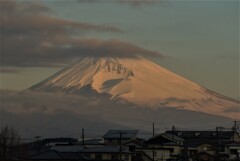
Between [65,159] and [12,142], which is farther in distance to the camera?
[12,142]

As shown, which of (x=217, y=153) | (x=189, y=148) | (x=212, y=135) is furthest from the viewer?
(x=212, y=135)

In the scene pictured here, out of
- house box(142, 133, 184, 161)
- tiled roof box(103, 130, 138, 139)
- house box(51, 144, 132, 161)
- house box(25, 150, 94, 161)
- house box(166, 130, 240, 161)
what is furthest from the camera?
tiled roof box(103, 130, 138, 139)

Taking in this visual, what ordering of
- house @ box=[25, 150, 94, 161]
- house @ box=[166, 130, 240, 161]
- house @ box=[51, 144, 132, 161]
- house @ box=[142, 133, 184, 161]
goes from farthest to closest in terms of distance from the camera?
house @ box=[166, 130, 240, 161]
house @ box=[142, 133, 184, 161]
house @ box=[51, 144, 132, 161]
house @ box=[25, 150, 94, 161]

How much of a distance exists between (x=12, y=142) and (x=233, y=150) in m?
18.5

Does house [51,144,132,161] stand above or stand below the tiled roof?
below

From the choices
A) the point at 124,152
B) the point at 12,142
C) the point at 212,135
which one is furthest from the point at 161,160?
the point at 212,135

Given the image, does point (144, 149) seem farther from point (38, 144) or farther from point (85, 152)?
point (38, 144)

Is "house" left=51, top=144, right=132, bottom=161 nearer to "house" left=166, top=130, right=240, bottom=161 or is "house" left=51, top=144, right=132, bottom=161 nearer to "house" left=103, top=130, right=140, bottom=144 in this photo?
"house" left=166, top=130, right=240, bottom=161

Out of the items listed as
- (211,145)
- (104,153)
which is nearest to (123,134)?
(211,145)

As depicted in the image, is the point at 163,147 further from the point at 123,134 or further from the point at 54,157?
Result: the point at 54,157

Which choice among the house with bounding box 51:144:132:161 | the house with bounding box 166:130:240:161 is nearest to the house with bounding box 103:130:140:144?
the house with bounding box 166:130:240:161

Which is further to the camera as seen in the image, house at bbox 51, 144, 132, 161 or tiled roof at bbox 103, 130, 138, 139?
tiled roof at bbox 103, 130, 138, 139

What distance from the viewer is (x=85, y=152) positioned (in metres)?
42.4

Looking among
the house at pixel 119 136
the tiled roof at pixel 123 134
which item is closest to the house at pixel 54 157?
the house at pixel 119 136
